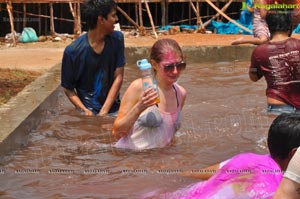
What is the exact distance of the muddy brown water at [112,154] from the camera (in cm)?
458

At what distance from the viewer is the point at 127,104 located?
505 centimetres

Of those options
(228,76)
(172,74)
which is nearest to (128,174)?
(172,74)

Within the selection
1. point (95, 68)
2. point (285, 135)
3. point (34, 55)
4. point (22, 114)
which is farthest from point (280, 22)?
point (34, 55)

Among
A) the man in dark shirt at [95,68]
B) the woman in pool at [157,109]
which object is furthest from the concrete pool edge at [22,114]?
the woman in pool at [157,109]

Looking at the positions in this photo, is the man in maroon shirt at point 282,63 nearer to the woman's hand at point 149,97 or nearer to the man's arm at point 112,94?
the man's arm at point 112,94

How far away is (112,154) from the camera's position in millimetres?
5430

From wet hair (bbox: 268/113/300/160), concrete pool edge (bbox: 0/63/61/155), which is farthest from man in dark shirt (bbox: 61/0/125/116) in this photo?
wet hair (bbox: 268/113/300/160)

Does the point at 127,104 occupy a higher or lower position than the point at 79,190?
higher

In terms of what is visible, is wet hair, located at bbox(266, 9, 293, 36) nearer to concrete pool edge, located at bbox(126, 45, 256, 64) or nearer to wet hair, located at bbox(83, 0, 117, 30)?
wet hair, located at bbox(83, 0, 117, 30)

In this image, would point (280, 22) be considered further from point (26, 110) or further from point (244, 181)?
point (244, 181)

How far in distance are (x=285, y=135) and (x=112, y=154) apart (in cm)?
273

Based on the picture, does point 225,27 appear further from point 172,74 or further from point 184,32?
point 172,74

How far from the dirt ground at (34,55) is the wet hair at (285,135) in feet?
17.1

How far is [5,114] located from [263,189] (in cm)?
336
